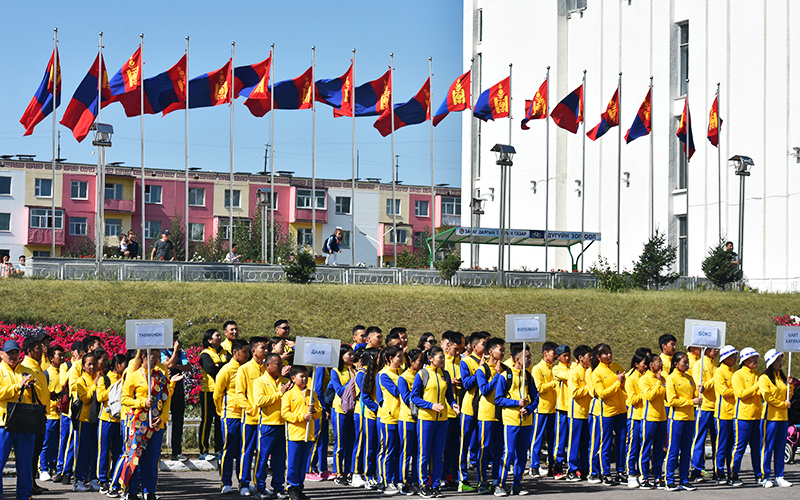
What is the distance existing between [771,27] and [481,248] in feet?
57.9

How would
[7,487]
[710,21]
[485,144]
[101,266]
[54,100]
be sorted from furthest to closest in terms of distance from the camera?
1. [485,144]
2. [710,21]
3. [54,100]
4. [101,266]
5. [7,487]

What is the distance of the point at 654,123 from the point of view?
37062 mm

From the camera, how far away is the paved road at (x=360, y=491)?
10.6 metres

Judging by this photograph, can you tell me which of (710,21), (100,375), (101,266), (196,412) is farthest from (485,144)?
(100,375)

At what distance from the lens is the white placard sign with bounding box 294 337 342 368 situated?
10086mm

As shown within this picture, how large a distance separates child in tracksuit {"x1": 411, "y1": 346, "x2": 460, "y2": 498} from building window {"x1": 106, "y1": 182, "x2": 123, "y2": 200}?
5579cm

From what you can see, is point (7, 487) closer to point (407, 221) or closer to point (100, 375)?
point (100, 375)

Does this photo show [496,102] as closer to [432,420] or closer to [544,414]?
[544,414]

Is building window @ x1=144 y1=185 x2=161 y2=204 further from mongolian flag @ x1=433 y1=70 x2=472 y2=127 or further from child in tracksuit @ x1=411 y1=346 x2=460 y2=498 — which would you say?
child in tracksuit @ x1=411 y1=346 x2=460 y2=498

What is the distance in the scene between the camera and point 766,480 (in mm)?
12047

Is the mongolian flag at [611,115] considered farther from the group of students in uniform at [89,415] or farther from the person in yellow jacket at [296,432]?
the person in yellow jacket at [296,432]

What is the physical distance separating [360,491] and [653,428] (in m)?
3.79

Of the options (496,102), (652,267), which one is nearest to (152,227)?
(496,102)

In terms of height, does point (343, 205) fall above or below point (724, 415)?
above
